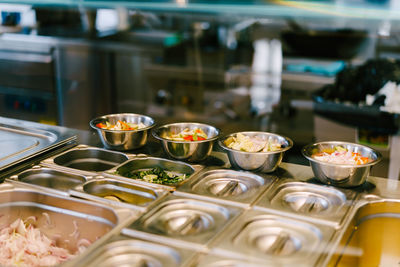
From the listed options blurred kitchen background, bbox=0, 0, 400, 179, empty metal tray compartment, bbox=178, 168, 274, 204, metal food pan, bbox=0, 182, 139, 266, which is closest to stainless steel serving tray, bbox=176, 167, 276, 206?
empty metal tray compartment, bbox=178, 168, 274, 204

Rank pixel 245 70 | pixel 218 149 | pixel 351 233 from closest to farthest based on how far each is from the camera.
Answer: pixel 351 233 < pixel 218 149 < pixel 245 70

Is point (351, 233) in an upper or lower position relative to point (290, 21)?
lower

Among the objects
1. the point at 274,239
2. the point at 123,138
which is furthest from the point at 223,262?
the point at 123,138

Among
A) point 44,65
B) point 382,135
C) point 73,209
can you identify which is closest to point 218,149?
point 73,209

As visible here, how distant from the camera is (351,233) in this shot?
4.27 ft

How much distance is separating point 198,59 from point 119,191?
2358mm

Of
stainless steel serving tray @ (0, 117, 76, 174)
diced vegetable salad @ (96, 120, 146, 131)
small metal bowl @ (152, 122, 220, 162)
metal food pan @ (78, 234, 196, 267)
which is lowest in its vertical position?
metal food pan @ (78, 234, 196, 267)

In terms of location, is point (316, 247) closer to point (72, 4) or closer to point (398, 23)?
point (398, 23)

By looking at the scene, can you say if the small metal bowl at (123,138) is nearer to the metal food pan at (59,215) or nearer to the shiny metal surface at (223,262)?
the metal food pan at (59,215)

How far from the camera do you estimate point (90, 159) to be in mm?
1771

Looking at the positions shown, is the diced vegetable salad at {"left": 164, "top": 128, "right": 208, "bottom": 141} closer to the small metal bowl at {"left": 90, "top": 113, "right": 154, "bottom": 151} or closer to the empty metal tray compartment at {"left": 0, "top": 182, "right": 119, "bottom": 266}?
the small metal bowl at {"left": 90, "top": 113, "right": 154, "bottom": 151}

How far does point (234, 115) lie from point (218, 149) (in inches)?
73.9

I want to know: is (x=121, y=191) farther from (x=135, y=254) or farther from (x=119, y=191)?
(x=135, y=254)

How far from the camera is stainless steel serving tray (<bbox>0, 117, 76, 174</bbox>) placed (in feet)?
5.48
